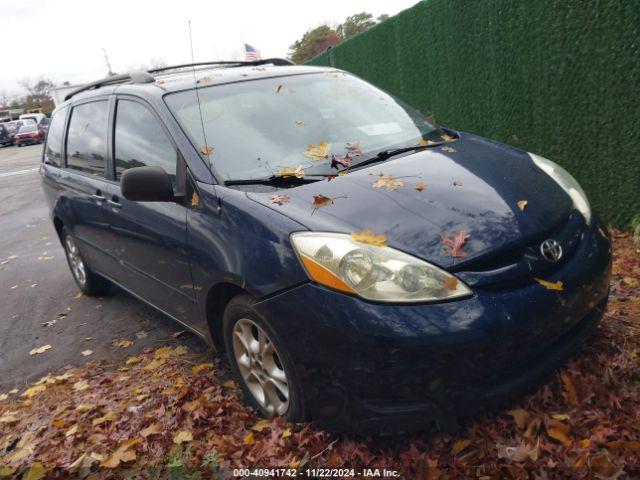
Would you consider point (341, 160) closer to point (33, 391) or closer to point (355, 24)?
point (33, 391)

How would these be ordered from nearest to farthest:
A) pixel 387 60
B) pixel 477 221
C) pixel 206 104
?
pixel 477 221, pixel 206 104, pixel 387 60

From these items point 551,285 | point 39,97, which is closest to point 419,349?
point 551,285

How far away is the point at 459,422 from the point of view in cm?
249

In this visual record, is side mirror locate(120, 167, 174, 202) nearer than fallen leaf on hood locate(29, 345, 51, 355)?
Yes

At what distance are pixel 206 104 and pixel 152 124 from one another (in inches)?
14.8

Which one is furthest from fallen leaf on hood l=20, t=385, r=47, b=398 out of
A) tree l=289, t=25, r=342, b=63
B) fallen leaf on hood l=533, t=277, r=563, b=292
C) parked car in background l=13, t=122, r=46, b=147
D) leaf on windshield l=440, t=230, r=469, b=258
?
parked car in background l=13, t=122, r=46, b=147

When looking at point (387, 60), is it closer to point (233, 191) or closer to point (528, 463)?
point (233, 191)

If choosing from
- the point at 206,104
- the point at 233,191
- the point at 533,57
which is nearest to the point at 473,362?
the point at 233,191

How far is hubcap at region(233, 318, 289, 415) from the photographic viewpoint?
267 centimetres

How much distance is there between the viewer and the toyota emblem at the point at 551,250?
240 cm

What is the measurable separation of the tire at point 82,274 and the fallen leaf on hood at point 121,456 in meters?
2.74

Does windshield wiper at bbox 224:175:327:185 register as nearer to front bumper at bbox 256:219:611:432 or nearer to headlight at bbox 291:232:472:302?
headlight at bbox 291:232:472:302

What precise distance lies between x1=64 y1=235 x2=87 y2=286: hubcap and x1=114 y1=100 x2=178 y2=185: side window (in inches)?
72.8

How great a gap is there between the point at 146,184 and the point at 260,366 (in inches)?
44.6
